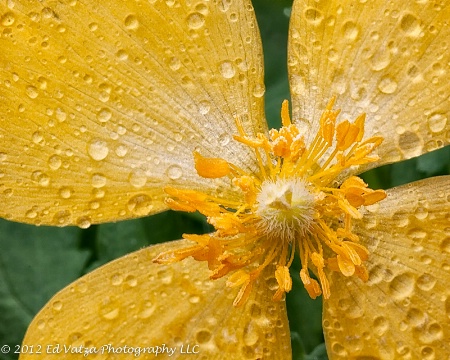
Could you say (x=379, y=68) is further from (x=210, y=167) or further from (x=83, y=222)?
(x=83, y=222)

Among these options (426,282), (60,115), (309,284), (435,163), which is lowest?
(426,282)

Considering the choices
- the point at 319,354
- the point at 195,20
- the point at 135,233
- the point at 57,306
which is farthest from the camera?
the point at 135,233

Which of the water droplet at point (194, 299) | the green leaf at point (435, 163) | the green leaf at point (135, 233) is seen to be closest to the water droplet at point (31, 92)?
the green leaf at point (135, 233)

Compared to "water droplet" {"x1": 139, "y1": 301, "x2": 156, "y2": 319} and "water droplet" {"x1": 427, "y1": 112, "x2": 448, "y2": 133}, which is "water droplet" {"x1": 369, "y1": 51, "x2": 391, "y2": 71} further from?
"water droplet" {"x1": 139, "y1": 301, "x2": 156, "y2": 319}

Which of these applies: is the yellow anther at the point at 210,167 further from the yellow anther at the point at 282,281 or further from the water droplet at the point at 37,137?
the water droplet at the point at 37,137

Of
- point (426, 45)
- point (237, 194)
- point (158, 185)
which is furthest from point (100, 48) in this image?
point (426, 45)

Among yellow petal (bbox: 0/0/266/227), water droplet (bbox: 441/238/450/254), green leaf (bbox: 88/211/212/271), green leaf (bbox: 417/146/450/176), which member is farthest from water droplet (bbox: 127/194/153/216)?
green leaf (bbox: 417/146/450/176)

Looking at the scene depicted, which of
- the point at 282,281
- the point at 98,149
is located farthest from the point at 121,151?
the point at 282,281
